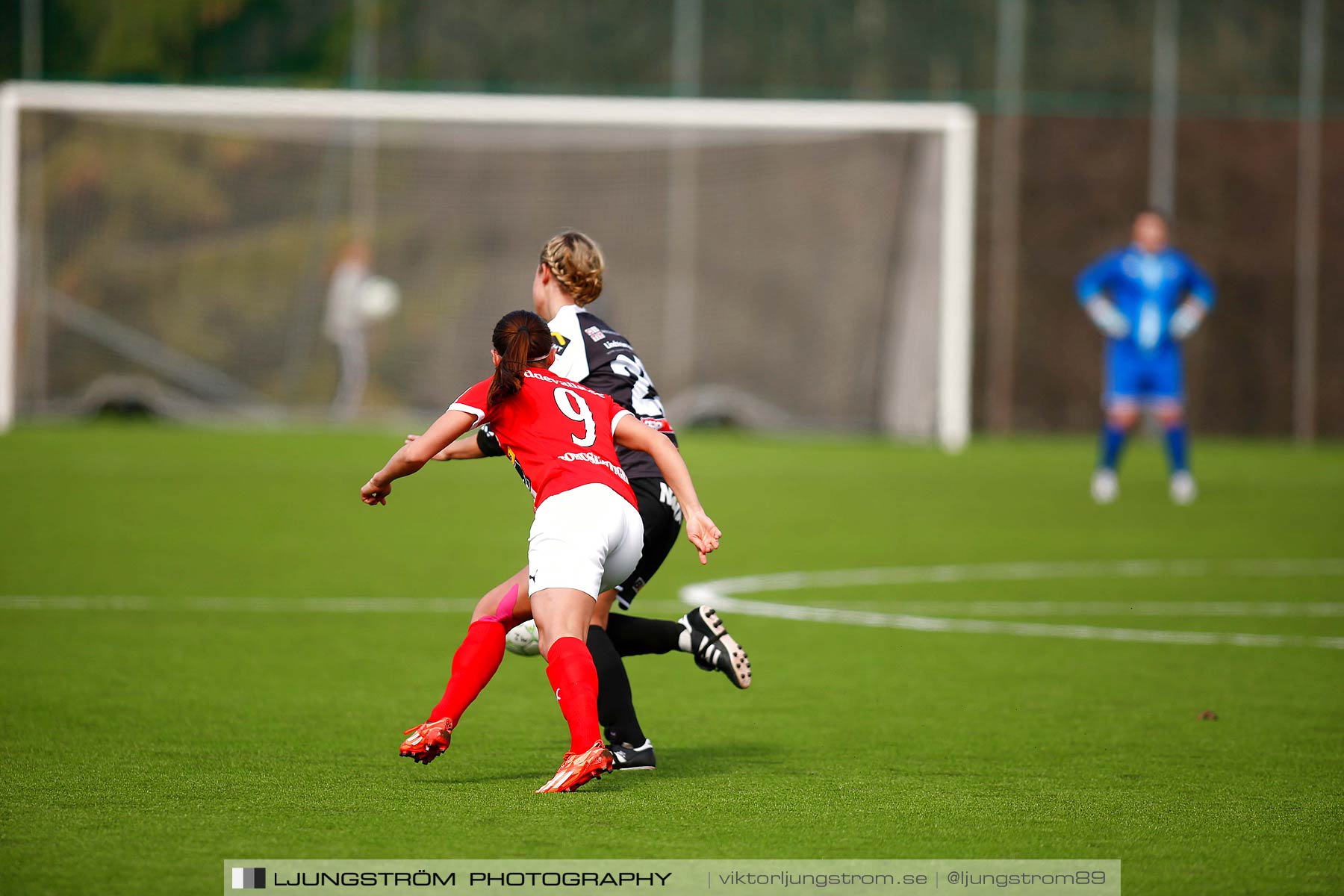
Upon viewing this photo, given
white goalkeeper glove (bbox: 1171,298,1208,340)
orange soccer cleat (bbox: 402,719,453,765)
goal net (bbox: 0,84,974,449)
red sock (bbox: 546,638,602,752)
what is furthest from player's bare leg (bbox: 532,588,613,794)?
goal net (bbox: 0,84,974,449)

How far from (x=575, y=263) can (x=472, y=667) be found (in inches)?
53.0

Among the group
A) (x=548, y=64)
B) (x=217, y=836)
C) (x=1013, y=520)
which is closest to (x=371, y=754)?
(x=217, y=836)

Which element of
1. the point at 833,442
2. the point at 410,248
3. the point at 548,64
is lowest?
the point at 833,442

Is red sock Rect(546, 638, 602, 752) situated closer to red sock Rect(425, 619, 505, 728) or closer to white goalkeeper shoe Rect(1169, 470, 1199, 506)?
red sock Rect(425, 619, 505, 728)

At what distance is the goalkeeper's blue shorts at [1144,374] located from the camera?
1638 cm

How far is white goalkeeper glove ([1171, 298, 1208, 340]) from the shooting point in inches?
632

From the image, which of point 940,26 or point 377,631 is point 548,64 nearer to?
point 940,26

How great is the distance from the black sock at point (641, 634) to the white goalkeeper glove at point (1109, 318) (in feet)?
35.2

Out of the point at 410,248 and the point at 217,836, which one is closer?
the point at 217,836

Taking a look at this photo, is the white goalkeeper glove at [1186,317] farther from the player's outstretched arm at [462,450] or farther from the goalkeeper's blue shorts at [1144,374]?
the player's outstretched arm at [462,450]

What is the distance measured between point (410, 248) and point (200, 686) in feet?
56.1

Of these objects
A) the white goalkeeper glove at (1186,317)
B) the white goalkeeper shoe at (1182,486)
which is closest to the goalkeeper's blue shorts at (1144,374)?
the white goalkeeper glove at (1186,317)

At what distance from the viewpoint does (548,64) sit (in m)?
26.3

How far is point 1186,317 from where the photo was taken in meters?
16.1
